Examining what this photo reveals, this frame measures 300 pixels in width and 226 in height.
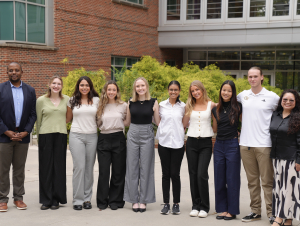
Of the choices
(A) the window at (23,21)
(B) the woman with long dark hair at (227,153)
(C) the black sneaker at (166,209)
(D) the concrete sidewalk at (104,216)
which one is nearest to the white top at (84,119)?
(D) the concrete sidewalk at (104,216)

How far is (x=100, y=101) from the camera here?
18.9 ft

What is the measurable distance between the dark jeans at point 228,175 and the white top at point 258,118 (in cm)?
22

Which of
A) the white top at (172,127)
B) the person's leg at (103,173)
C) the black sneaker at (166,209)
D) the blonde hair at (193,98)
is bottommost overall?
the black sneaker at (166,209)

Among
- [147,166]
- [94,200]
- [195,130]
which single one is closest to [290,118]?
[195,130]

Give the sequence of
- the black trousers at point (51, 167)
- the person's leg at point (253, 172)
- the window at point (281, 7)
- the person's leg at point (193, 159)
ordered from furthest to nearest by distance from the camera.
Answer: the window at point (281, 7), the black trousers at point (51, 167), the person's leg at point (193, 159), the person's leg at point (253, 172)

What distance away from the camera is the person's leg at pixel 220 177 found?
531 centimetres

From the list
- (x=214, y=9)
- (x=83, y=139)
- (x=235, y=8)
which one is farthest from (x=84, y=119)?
(x=214, y=9)

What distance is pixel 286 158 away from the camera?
482cm

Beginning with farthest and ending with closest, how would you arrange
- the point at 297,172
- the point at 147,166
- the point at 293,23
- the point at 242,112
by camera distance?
Answer: 1. the point at 293,23
2. the point at 147,166
3. the point at 242,112
4. the point at 297,172

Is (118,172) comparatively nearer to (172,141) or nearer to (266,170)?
(172,141)

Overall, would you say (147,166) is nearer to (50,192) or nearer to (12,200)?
(50,192)

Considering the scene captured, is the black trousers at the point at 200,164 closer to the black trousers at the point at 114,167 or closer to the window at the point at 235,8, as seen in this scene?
the black trousers at the point at 114,167

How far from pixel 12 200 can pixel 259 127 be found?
13.2 feet

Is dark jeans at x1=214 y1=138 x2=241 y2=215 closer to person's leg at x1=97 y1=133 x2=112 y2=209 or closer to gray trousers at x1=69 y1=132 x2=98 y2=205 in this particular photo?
person's leg at x1=97 y1=133 x2=112 y2=209
